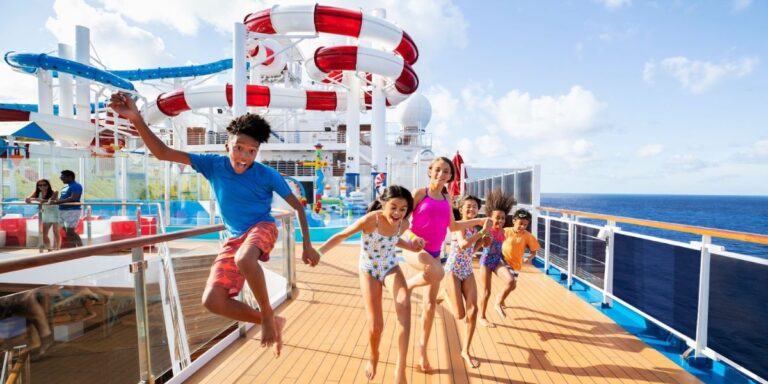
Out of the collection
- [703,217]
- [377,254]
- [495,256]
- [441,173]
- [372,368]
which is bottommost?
[703,217]

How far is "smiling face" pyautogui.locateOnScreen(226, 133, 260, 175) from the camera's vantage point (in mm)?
1995

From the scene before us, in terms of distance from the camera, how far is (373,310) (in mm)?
2352

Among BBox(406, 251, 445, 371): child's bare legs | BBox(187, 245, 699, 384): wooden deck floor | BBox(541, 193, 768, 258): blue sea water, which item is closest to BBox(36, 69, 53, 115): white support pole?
BBox(187, 245, 699, 384): wooden deck floor

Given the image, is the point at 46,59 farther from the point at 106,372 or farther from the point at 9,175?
the point at 106,372

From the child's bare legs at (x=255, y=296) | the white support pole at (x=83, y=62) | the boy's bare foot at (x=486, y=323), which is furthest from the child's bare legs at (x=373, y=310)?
the white support pole at (x=83, y=62)

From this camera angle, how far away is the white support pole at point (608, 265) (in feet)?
12.8

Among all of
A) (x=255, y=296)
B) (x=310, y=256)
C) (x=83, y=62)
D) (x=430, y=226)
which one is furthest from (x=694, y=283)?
(x=83, y=62)

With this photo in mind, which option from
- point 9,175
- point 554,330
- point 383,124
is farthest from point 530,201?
point 9,175

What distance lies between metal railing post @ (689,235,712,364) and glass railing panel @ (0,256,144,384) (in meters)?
3.77

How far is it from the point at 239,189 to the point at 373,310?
1113 millimetres

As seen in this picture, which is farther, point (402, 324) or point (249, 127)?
point (402, 324)

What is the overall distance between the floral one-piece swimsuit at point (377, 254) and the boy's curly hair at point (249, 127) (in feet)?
2.96

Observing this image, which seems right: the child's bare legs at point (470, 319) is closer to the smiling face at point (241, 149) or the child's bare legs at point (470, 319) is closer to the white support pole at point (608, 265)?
the smiling face at point (241, 149)

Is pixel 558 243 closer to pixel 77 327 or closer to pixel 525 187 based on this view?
pixel 525 187
